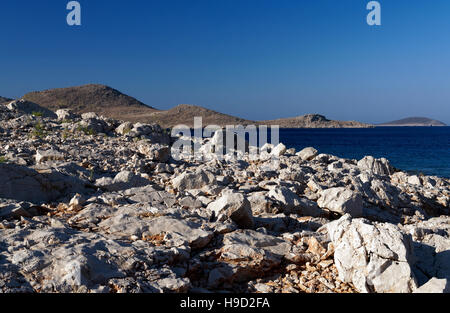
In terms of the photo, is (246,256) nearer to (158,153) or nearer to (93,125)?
(158,153)

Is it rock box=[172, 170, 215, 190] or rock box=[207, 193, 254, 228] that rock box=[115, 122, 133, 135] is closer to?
rock box=[172, 170, 215, 190]

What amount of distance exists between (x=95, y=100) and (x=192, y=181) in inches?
2989

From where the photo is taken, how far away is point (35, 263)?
123 inches

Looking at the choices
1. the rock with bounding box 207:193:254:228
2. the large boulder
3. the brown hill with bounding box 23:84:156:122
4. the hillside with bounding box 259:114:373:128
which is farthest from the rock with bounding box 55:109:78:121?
the hillside with bounding box 259:114:373:128

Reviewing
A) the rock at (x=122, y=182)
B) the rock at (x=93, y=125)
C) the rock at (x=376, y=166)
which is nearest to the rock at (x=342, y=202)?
the rock at (x=122, y=182)

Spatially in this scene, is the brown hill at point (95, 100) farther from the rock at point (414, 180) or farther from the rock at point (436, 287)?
the rock at point (436, 287)

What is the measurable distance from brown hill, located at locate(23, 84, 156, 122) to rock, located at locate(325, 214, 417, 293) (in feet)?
210

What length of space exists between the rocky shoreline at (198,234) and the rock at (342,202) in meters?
0.02

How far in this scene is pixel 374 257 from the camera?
338cm

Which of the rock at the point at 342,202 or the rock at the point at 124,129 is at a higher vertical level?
the rock at the point at 124,129

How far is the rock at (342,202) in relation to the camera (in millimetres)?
6125
